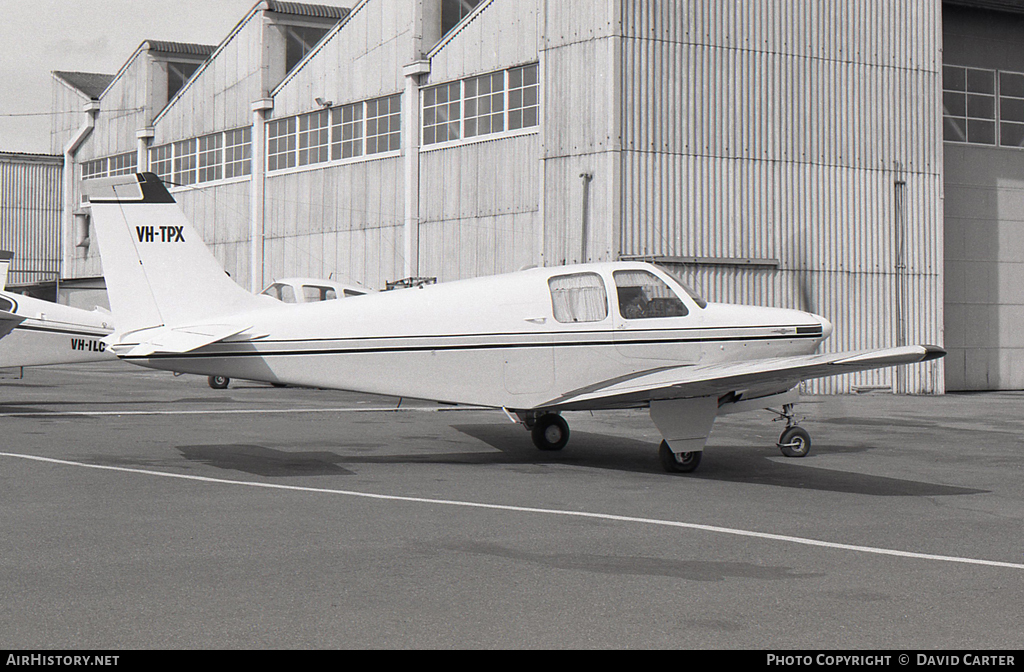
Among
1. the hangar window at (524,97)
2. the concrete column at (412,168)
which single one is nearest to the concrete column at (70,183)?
the concrete column at (412,168)

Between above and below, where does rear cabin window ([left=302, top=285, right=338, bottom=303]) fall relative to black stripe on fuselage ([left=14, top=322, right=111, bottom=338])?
above

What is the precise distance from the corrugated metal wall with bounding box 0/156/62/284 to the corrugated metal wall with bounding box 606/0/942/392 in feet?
126

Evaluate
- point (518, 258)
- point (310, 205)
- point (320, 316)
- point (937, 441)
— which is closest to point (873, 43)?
point (518, 258)

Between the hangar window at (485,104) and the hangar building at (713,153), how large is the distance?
0.06m

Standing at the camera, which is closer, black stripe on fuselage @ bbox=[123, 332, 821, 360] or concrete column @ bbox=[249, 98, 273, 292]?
black stripe on fuselage @ bbox=[123, 332, 821, 360]

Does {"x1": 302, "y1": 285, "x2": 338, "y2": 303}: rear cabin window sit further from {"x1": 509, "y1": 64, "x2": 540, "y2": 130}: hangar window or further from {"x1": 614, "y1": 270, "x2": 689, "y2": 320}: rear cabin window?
{"x1": 614, "y1": 270, "x2": 689, "y2": 320}: rear cabin window

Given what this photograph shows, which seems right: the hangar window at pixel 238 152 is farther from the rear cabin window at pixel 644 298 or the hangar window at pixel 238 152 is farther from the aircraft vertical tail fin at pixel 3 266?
the rear cabin window at pixel 644 298

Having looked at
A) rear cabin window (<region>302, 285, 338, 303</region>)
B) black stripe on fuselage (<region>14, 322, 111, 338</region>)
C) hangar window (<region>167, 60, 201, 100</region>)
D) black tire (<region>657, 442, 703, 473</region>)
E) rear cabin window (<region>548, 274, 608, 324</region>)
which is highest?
hangar window (<region>167, 60, 201, 100</region>)

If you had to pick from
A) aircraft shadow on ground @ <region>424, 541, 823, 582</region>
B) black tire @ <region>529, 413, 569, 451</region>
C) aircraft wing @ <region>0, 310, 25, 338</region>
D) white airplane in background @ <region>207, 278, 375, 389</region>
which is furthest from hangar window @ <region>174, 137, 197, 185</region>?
aircraft shadow on ground @ <region>424, 541, 823, 582</region>

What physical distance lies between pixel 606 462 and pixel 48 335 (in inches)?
442

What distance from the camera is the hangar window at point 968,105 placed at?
3012cm

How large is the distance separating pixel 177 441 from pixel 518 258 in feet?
50.3

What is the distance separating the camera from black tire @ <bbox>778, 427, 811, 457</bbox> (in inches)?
516
